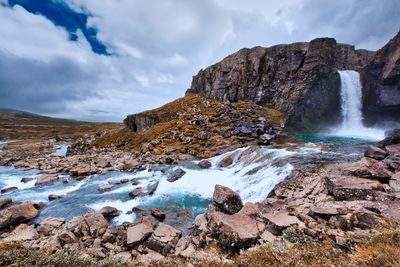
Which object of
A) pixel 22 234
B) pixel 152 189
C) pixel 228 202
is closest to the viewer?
pixel 228 202

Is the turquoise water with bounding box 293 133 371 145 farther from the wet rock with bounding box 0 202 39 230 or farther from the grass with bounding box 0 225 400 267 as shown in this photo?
the wet rock with bounding box 0 202 39 230

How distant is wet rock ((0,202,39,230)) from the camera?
599 inches

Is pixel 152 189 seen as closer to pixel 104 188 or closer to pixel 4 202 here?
pixel 104 188

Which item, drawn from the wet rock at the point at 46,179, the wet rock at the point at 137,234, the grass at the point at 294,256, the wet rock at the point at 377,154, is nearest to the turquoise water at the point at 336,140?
the wet rock at the point at 377,154

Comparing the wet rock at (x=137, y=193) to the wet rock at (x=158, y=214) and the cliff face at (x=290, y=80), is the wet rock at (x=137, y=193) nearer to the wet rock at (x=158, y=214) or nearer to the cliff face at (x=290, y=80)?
the wet rock at (x=158, y=214)

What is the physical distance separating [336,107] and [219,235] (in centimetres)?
6494

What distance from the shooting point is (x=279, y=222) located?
986cm

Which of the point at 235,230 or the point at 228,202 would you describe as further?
the point at 228,202

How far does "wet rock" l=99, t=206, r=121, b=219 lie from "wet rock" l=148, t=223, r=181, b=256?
21.2 ft

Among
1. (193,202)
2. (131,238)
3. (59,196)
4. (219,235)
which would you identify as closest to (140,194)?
(193,202)

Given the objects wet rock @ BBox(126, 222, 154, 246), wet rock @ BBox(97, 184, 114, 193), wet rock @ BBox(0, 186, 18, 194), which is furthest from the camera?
wet rock @ BBox(0, 186, 18, 194)

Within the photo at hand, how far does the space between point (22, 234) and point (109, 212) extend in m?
4.96

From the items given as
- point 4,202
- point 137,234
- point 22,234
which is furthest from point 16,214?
point 137,234

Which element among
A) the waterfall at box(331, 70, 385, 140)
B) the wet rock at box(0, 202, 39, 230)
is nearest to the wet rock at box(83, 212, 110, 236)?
the wet rock at box(0, 202, 39, 230)
